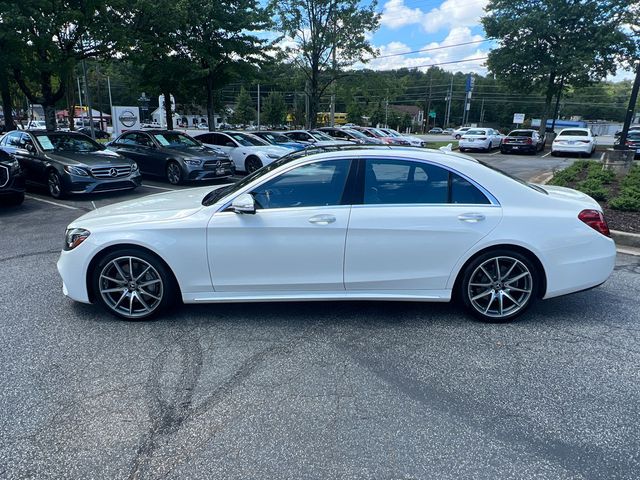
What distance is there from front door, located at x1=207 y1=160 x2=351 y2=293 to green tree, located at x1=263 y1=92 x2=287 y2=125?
231 ft

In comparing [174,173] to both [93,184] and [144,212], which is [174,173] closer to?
[93,184]

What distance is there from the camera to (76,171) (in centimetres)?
940

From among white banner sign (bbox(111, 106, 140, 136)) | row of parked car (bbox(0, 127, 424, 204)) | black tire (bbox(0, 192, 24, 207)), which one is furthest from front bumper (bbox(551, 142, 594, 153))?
black tire (bbox(0, 192, 24, 207))

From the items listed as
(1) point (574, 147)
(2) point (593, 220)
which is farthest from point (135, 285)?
(1) point (574, 147)

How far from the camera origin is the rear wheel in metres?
11.9

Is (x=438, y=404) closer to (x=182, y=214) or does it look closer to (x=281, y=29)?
(x=182, y=214)

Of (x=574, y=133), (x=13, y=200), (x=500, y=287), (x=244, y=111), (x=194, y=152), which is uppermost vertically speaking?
(x=244, y=111)

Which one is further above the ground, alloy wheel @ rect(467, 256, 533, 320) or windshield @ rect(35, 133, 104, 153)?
windshield @ rect(35, 133, 104, 153)

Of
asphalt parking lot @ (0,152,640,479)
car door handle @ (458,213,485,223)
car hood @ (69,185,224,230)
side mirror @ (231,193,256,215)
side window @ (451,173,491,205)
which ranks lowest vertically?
asphalt parking lot @ (0,152,640,479)

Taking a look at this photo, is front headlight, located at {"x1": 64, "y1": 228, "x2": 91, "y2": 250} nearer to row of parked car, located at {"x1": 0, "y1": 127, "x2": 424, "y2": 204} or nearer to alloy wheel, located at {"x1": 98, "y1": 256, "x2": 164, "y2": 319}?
alloy wheel, located at {"x1": 98, "y1": 256, "x2": 164, "y2": 319}

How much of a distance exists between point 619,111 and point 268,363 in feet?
435

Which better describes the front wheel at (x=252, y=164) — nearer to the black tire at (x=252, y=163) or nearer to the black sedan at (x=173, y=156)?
the black tire at (x=252, y=163)

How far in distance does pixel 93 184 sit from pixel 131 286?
6.67 m

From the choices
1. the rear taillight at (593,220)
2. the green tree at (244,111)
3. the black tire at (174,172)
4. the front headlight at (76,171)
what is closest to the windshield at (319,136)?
the black tire at (174,172)
